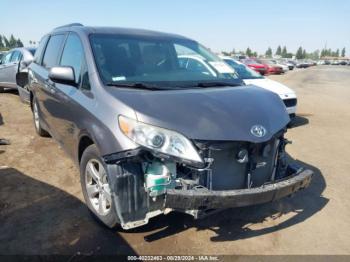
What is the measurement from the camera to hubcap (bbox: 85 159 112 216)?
326 centimetres

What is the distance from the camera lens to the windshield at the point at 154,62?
3537mm

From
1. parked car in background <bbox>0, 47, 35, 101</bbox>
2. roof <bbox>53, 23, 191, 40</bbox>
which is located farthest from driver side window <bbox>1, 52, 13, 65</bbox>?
roof <bbox>53, 23, 191, 40</bbox>

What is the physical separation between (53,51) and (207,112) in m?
3.04

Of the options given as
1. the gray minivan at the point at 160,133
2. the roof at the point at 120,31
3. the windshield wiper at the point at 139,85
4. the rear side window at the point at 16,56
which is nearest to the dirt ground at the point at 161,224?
the gray minivan at the point at 160,133

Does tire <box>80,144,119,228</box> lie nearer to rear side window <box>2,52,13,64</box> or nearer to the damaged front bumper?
the damaged front bumper

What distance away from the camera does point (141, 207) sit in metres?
2.87

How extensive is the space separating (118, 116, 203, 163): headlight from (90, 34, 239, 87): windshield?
2.43 ft

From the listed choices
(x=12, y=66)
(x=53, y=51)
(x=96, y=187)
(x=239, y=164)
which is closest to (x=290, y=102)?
(x=53, y=51)

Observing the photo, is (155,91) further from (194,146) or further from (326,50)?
(326,50)

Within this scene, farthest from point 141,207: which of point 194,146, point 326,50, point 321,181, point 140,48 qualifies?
point 326,50

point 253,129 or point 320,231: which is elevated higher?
point 253,129

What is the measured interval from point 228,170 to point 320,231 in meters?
1.38

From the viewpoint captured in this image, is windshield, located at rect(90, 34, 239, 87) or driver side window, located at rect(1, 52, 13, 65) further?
driver side window, located at rect(1, 52, 13, 65)

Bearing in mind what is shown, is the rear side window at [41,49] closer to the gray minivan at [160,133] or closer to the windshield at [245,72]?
the gray minivan at [160,133]
